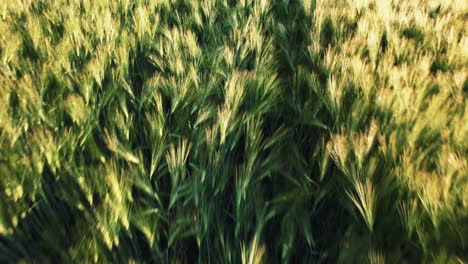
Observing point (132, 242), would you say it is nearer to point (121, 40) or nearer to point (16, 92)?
point (16, 92)

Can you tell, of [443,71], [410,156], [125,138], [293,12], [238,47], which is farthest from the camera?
[293,12]

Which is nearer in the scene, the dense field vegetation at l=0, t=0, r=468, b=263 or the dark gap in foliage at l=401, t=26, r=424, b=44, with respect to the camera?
the dense field vegetation at l=0, t=0, r=468, b=263

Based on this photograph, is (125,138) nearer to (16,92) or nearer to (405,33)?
(16,92)

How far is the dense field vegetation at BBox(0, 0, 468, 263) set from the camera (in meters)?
0.52

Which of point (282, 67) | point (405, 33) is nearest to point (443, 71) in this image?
point (405, 33)

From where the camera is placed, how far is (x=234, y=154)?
2.45ft

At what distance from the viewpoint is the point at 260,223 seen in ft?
1.86

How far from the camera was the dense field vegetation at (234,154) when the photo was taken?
52cm

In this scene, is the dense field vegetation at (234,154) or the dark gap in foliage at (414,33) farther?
the dark gap in foliage at (414,33)

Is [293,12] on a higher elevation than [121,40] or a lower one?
lower

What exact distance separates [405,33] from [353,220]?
2.13 ft

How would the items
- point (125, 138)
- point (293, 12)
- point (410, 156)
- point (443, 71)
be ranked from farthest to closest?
point (293, 12) < point (443, 71) < point (125, 138) < point (410, 156)

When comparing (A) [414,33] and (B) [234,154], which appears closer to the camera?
(B) [234,154]

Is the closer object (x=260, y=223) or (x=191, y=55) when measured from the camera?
(x=260, y=223)
